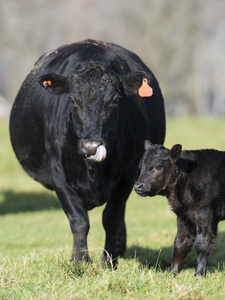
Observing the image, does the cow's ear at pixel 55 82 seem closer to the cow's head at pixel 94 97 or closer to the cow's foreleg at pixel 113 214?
the cow's head at pixel 94 97

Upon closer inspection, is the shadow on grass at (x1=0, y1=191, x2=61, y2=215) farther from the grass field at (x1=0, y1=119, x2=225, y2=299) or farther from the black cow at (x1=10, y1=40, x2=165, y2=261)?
the black cow at (x1=10, y1=40, x2=165, y2=261)

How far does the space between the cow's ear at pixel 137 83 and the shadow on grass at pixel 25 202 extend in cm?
1078

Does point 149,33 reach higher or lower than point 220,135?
higher

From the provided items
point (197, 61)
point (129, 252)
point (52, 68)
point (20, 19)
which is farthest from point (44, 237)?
→ point (20, 19)

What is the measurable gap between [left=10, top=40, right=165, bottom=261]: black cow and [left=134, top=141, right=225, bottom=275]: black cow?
465mm

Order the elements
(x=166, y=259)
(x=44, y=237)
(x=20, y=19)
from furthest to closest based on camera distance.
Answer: (x=20, y=19)
(x=44, y=237)
(x=166, y=259)

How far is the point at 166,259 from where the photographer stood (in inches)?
275

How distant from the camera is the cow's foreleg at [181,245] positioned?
5.66 meters

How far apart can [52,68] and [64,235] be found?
4.19 metres

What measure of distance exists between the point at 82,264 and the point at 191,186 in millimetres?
1259

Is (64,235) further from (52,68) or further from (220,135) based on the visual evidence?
(220,135)

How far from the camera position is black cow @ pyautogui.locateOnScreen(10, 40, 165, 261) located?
575 centimetres

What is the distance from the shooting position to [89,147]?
5254 millimetres

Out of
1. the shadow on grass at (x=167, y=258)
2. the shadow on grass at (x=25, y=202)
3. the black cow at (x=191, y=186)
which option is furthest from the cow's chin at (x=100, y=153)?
the shadow on grass at (x=25, y=202)
